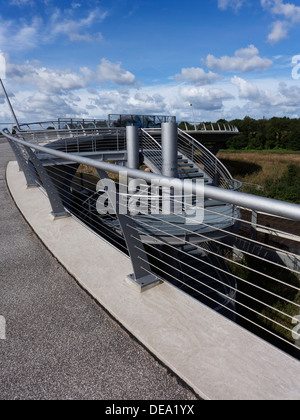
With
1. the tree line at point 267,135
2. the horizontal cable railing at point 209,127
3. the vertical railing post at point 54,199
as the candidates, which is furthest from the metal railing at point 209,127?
the tree line at point 267,135

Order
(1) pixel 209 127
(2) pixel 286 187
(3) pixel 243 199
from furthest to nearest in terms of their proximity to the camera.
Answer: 1. (1) pixel 209 127
2. (2) pixel 286 187
3. (3) pixel 243 199

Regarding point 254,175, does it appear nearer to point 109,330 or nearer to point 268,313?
point 268,313

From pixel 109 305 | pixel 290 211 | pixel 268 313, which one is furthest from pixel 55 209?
pixel 268 313

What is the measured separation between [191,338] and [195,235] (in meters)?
5.53

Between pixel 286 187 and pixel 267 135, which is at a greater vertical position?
pixel 267 135

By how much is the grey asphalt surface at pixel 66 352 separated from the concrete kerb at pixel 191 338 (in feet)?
0.25

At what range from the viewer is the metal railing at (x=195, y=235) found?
1.55 metres

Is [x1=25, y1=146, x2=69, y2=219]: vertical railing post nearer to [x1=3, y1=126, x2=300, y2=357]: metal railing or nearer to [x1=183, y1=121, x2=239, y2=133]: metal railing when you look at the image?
[x1=3, y1=126, x2=300, y2=357]: metal railing

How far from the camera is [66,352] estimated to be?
1.63 meters

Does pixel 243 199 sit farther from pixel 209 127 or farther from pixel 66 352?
pixel 209 127

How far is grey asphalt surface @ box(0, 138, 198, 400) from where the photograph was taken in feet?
4.54

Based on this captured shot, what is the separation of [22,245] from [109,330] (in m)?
1.76

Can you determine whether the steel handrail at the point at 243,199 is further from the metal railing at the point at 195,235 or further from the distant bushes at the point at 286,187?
the distant bushes at the point at 286,187

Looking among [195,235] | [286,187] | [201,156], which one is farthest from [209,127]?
[195,235]
